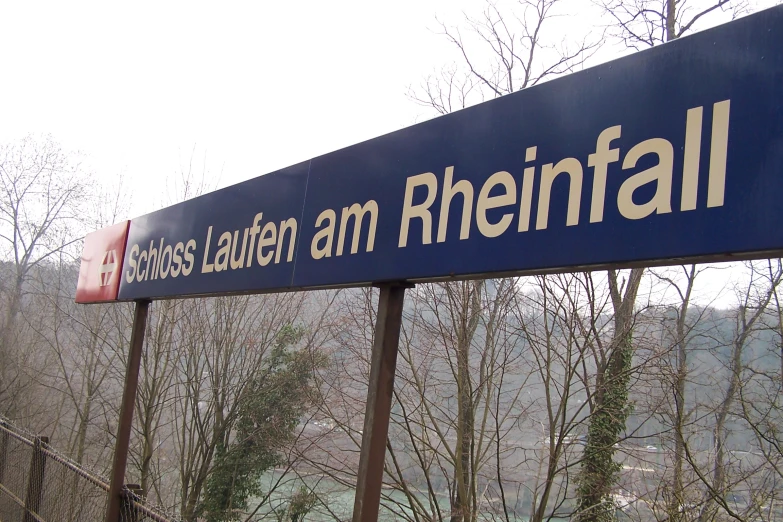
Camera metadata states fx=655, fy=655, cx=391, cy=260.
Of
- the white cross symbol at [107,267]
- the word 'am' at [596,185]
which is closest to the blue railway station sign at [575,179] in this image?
the word 'am' at [596,185]

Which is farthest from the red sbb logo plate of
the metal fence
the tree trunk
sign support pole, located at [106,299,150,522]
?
the tree trunk

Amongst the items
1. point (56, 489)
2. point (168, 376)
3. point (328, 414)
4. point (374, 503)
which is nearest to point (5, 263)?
point (168, 376)

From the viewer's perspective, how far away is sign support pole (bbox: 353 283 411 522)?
2143mm

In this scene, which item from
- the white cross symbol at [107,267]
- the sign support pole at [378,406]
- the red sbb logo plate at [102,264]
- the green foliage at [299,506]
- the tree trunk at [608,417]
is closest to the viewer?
the sign support pole at [378,406]

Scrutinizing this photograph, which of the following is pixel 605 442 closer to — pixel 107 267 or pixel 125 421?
pixel 125 421

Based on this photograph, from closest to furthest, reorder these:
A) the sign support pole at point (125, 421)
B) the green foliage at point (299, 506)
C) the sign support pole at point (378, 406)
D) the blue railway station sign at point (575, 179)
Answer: the blue railway station sign at point (575, 179), the sign support pole at point (378, 406), the sign support pole at point (125, 421), the green foliage at point (299, 506)

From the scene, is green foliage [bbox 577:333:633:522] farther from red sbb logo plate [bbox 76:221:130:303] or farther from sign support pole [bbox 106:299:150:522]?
red sbb logo plate [bbox 76:221:130:303]

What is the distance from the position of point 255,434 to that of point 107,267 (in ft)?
42.9

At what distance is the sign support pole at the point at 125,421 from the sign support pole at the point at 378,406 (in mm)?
2657

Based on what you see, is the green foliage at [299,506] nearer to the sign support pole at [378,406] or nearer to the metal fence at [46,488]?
the metal fence at [46,488]

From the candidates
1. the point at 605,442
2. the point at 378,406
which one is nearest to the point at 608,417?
the point at 605,442

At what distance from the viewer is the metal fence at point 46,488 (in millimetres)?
4274

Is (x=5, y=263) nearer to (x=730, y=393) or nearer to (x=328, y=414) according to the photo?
(x=328, y=414)

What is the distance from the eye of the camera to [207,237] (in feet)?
10.9
